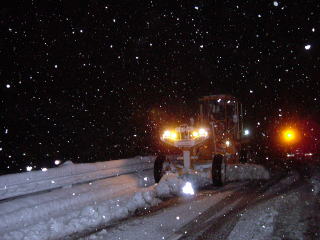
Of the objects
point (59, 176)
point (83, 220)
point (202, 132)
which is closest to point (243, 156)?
point (202, 132)

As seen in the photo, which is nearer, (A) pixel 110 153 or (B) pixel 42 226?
(B) pixel 42 226

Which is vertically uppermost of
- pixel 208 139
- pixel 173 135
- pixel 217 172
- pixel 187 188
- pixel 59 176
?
pixel 173 135

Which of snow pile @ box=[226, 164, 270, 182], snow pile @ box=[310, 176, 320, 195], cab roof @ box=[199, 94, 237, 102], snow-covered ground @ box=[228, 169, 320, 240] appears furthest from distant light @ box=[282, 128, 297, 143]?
snow-covered ground @ box=[228, 169, 320, 240]

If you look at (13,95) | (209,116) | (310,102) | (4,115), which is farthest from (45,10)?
(310,102)

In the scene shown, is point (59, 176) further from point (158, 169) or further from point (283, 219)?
point (283, 219)

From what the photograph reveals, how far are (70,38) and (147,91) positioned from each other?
6.68 meters

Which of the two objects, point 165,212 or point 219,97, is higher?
point 219,97

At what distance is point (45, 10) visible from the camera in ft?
58.2

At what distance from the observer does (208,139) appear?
44.5 feet

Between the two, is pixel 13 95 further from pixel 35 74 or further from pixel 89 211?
pixel 89 211

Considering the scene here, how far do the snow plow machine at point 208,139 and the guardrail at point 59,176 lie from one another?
1555 mm

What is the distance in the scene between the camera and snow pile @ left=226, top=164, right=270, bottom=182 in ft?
46.1

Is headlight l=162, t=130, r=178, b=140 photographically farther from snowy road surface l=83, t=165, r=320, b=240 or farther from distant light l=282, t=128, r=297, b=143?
distant light l=282, t=128, r=297, b=143

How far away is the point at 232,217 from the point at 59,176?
200 inches
